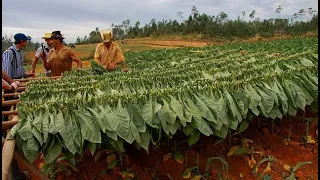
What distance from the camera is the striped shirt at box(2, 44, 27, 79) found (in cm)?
492

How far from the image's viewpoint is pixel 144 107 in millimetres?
2979

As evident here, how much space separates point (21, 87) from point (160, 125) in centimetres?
198

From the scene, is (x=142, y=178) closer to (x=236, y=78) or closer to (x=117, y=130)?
(x=117, y=130)

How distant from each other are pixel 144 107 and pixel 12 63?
2.87 m

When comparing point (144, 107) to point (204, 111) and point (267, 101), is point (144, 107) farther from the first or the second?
point (267, 101)

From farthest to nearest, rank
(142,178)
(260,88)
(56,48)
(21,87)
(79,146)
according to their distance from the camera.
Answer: (56,48) < (21,87) < (260,88) < (142,178) < (79,146)

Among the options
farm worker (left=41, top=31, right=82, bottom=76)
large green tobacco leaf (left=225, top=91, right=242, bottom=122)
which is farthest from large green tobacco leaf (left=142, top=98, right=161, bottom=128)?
farm worker (left=41, top=31, right=82, bottom=76)

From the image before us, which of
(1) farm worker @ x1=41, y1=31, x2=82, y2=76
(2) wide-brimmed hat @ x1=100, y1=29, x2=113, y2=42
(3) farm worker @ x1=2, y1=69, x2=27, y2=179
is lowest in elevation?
(3) farm worker @ x1=2, y1=69, x2=27, y2=179

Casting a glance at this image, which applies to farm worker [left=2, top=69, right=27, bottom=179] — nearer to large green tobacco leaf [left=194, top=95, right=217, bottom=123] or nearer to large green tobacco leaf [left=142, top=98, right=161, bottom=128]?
large green tobacco leaf [left=142, top=98, right=161, bottom=128]

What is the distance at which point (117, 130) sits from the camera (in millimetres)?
2750

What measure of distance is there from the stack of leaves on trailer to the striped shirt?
3.46 ft

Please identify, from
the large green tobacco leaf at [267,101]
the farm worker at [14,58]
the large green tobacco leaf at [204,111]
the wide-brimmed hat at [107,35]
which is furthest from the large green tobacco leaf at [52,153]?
the wide-brimmed hat at [107,35]

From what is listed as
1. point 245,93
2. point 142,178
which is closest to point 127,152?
Result: point 142,178

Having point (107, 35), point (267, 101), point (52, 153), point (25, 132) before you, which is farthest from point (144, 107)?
point (107, 35)
